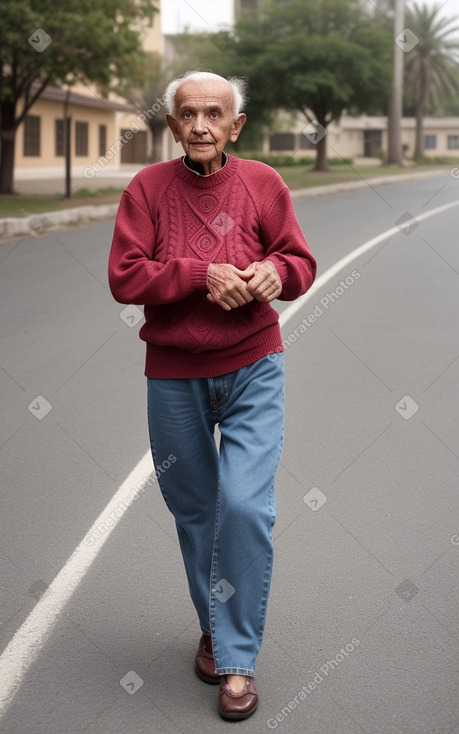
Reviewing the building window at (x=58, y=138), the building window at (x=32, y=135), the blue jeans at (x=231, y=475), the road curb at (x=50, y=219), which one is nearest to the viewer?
the blue jeans at (x=231, y=475)

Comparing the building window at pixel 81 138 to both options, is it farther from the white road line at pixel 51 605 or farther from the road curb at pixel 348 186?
the white road line at pixel 51 605

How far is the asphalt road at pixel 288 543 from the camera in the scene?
11.8ft

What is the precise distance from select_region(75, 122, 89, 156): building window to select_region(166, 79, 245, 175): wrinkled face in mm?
47707

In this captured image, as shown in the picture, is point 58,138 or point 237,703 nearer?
point 237,703

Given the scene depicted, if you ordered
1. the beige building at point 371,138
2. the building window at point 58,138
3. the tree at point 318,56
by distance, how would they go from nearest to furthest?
the tree at point 318,56, the building window at point 58,138, the beige building at point 371,138

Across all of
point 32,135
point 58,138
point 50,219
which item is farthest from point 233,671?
point 58,138

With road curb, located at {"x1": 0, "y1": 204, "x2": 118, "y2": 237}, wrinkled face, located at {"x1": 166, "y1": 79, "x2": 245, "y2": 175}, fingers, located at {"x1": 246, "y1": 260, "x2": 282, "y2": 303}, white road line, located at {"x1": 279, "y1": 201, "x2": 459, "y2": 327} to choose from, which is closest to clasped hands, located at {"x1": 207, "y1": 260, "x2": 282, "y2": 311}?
fingers, located at {"x1": 246, "y1": 260, "x2": 282, "y2": 303}

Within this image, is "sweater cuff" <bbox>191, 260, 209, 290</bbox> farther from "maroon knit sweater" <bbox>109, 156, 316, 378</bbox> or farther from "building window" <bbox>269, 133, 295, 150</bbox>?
"building window" <bbox>269, 133, 295, 150</bbox>

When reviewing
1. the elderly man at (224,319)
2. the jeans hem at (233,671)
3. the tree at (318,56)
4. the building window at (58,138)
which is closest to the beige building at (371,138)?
the building window at (58,138)

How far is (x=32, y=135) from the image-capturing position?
45.2 m

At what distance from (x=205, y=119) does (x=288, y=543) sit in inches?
91.3

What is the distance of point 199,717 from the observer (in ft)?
11.4

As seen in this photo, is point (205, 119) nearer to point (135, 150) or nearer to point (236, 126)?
point (236, 126)

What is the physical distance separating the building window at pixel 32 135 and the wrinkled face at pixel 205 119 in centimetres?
4216
